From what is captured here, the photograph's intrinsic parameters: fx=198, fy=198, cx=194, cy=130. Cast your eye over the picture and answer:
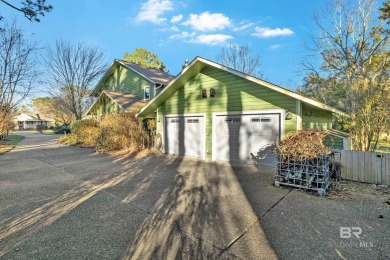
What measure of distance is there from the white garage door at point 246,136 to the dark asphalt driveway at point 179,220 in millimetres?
2045

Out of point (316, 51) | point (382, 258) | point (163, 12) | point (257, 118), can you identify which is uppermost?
point (163, 12)

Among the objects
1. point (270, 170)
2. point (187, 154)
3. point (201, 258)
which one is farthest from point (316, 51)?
point (201, 258)

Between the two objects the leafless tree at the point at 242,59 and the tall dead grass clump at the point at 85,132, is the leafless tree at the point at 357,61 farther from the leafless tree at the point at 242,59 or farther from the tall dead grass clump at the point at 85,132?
the tall dead grass clump at the point at 85,132

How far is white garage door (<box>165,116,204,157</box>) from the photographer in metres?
9.45

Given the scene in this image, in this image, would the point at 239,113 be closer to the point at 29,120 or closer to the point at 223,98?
the point at 223,98

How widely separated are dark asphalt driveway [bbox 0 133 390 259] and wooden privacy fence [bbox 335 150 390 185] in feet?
5.56

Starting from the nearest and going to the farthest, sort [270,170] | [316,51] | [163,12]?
[270,170] < [316,51] < [163,12]

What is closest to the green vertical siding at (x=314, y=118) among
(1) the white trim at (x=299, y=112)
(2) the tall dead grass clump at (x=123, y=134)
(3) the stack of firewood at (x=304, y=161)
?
(1) the white trim at (x=299, y=112)

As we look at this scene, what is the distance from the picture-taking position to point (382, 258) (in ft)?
8.29

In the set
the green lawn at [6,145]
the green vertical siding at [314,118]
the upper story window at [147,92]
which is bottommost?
the green lawn at [6,145]

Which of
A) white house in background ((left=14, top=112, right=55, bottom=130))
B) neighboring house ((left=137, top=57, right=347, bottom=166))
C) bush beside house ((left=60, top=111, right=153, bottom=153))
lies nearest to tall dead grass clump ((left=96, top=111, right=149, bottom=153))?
bush beside house ((left=60, top=111, right=153, bottom=153))

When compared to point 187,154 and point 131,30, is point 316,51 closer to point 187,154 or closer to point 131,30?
point 187,154

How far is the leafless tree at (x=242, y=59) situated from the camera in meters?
24.3

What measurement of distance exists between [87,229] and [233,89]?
22.6 ft
